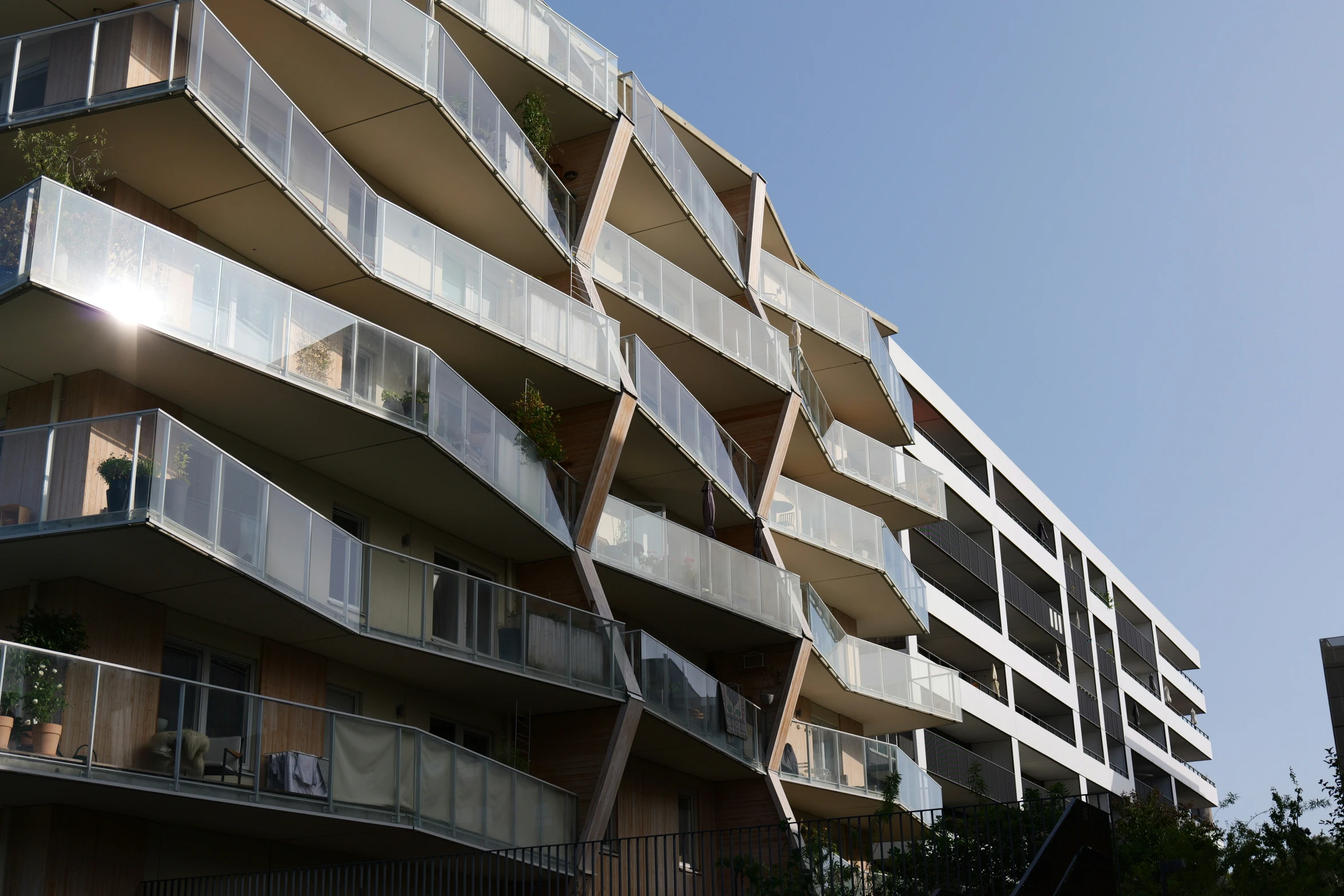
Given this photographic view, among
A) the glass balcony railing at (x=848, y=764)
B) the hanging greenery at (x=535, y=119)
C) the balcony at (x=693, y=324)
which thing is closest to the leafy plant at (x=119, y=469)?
the hanging greenery at (x=535, y=119)

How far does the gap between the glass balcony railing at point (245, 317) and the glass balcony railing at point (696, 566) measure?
9.55 feet

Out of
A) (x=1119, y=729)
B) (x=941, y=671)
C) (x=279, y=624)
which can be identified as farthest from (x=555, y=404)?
(x=1119, y=729)

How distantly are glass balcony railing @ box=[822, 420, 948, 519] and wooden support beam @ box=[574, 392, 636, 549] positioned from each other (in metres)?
10.6

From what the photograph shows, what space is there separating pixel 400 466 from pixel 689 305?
387 inches

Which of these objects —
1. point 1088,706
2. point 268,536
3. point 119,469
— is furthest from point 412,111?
point 1088,706

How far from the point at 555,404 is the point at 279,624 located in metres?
7.74

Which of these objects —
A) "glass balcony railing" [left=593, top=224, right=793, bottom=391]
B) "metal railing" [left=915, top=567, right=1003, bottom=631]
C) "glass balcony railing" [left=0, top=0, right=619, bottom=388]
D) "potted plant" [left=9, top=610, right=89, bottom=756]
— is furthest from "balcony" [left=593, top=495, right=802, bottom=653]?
"metal railing" [left=915, top=567, right=1003, bottom=631]

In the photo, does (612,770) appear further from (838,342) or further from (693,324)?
(838,342)

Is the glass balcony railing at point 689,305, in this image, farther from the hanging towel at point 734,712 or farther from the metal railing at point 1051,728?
the metal railing at point 1051,728

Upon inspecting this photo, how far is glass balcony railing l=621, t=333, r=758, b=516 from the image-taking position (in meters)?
26.3

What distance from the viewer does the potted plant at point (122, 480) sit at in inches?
621

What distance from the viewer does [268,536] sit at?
17672mm

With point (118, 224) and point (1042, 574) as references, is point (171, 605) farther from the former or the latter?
point (1042, 574)

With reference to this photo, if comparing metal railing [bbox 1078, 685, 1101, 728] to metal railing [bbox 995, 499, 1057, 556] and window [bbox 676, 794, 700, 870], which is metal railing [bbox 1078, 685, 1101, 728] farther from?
window [bbox 676, 794, 700, 870]
